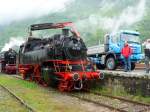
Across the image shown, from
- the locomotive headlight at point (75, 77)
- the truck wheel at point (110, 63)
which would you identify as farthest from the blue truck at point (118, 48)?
the locomotive headlight at point (75, 77)

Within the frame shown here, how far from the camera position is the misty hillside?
4114 inches

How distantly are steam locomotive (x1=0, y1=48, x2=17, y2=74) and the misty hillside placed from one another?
6100 cm

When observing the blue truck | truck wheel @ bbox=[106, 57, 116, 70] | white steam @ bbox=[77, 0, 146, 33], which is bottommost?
truck wheel @ bbox=[106, 57, 116, 70]

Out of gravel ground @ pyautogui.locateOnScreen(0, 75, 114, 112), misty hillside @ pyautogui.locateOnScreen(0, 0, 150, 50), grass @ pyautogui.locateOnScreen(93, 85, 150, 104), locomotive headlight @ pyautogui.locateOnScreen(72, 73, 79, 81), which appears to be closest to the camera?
gravel ground @ pyautogui.locateOnScreen(0, 75, 114, 112)

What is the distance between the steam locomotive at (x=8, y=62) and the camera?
33375mm

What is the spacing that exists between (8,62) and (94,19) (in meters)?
85.2

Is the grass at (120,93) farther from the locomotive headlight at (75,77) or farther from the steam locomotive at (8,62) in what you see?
the steam locomotive at (8,62)

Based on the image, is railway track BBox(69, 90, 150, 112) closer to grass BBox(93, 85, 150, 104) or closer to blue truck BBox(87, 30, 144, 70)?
grass BBox(93, 85, 150, 104)

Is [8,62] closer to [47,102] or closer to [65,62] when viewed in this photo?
[65,62]

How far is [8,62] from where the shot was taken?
34.8 metres

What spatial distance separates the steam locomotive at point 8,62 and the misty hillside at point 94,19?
→ 61.0 metres

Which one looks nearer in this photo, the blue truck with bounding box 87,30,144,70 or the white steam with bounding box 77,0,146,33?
the blue truck with bounding box 87,30,144,70

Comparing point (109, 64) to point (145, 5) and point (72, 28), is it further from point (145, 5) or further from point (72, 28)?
point (145, 5)

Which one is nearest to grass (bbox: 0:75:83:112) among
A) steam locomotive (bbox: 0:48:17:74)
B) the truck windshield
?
the truck windshield
